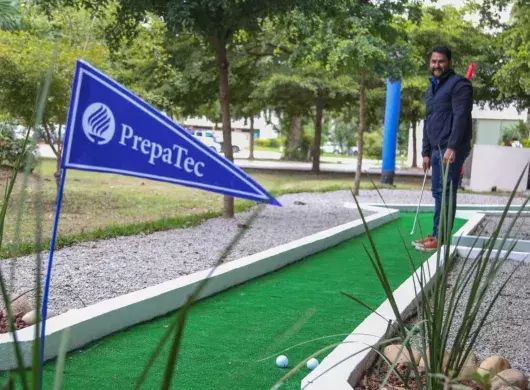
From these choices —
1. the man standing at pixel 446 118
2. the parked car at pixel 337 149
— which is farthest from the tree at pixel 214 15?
the parked car at pixel 337 149

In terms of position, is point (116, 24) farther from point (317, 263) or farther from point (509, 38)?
point (509, 38)

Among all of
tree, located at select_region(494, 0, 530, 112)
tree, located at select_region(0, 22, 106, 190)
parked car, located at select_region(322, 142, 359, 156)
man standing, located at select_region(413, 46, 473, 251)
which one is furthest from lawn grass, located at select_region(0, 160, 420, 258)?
parked car, located at select_region(322, 142, 359, 156)

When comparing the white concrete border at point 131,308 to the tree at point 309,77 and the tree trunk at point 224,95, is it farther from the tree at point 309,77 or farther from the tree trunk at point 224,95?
the tree at point 309,77

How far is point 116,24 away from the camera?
344 inches

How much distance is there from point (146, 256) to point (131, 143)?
391cm

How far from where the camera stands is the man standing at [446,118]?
18.5 feet

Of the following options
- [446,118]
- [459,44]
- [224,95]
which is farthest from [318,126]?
[446,118]

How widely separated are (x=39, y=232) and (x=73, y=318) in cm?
228

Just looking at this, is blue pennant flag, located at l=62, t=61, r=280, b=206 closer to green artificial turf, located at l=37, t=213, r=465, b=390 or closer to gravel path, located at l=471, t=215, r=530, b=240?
green artificial turf, located at l=37, t=213, r=465, b=390

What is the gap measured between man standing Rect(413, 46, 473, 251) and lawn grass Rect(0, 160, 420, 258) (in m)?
1.61

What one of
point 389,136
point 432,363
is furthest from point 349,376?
point 389,136

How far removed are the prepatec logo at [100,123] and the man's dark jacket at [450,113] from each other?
169 inches

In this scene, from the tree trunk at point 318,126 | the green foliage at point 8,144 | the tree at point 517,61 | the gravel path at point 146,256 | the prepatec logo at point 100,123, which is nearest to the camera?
the prepatec logo at point 100,123

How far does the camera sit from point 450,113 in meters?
5.87
